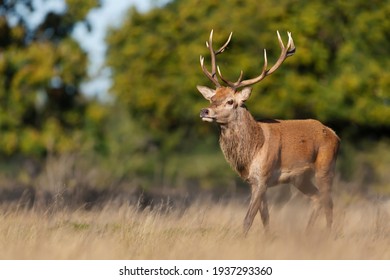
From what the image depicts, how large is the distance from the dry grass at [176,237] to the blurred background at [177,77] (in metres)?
7.66

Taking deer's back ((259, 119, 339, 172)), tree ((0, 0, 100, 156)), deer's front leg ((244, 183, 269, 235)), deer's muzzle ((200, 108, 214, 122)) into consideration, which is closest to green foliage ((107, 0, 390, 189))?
tree ((0, 0, 100, 156))

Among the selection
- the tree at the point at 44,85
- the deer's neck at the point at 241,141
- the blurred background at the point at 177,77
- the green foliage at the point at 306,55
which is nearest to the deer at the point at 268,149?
the deer's neck at the point at 241,141

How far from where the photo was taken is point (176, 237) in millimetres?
8508

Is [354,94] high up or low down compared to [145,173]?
up

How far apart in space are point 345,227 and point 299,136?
46.5 inches

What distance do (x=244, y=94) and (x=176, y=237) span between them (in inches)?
92.2

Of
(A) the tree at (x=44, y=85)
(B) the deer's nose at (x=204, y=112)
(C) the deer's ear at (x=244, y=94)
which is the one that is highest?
(C) the deer's ear at (x=244, y=94)

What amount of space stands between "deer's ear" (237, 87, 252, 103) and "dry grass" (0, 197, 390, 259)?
138 centimetres

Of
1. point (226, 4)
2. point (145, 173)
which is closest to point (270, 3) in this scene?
point (226, 4)

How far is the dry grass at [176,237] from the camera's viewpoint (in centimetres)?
769

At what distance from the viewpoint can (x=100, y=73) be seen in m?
27.5

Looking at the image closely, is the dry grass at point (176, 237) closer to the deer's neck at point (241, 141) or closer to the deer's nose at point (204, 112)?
the deer's neck at point (241, 141)

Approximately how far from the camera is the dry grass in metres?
7.69

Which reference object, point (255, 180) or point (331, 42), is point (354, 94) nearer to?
point (331, 42)
